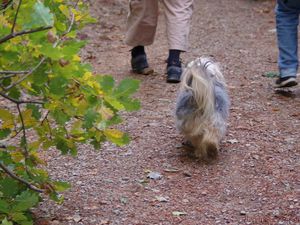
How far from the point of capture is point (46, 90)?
2.65 meters

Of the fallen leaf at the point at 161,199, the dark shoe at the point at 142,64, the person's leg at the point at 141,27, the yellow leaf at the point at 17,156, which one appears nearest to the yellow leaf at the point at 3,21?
the yellow leaf at the point at 17,156


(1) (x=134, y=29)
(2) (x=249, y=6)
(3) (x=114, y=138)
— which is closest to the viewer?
(3) (x=114, y=138)

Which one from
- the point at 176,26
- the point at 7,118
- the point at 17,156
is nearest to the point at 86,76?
the point at 7,118

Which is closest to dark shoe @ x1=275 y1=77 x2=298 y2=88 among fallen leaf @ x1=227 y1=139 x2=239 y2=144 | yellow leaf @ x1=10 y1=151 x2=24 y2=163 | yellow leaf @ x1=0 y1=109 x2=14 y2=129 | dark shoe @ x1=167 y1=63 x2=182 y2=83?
dark shoe @ x1=167 y1=63 x2=182 y2=83

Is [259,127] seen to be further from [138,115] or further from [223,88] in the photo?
[138,115]

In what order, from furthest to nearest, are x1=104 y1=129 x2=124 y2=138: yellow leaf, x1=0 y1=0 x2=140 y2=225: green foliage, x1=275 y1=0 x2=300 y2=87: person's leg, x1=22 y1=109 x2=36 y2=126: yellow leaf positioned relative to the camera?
x1=275 y1=0 x2=300 y2=87: person's leg
x1=22 y1=109 x2=36 y2=126: yellow leaf
x1=104 y1=129 x2=124 y2=138: yellow leaf
x1=0 y1=0 x2=140 y2=225: green foliage

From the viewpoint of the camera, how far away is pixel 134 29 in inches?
241

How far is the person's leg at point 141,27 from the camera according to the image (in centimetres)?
601

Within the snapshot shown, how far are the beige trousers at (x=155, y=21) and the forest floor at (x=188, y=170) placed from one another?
40 centimetres

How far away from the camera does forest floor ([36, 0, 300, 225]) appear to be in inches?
139

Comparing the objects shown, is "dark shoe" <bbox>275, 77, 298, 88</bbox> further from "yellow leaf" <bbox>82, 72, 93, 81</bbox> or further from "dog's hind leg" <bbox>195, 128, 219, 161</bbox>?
"yellow leaf" <bbox>82, 72, 93, 81</bbox>

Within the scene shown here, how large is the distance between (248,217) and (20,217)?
4.43 feet

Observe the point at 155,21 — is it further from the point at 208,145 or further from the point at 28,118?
the point at 28,118

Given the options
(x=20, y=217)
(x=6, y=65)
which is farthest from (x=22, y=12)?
(x=20, y=217)
